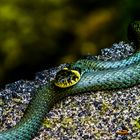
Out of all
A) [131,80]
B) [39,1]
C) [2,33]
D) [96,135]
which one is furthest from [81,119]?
[39,1]

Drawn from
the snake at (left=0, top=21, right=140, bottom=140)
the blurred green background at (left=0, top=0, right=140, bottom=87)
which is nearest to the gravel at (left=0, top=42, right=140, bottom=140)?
the snake at (left=0, top=21, right=140, bottom=140)

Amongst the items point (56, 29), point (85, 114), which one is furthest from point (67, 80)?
point (56, 29)

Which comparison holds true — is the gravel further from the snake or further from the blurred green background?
the blurred green background

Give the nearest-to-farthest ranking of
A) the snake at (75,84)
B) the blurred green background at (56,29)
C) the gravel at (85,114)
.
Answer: the gravel at (85,114), the snake at (75,84), the blurred green background at (56,29)

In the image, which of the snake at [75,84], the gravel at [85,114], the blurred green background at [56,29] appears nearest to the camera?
the gravel at [85,114]

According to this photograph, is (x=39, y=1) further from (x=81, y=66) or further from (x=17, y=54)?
(x=81, y=66)

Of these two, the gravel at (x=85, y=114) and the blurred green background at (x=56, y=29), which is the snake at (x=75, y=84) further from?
the blurred green background at (x=56, y=29)

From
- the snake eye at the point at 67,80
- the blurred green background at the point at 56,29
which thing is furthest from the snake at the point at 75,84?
the blurred green background at the point at 56,29

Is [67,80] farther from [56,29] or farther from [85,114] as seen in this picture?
[56,29]
